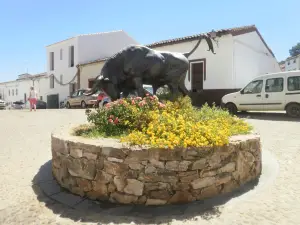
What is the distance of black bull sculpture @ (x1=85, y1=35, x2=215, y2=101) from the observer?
546 cm

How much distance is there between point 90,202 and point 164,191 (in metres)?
1.09

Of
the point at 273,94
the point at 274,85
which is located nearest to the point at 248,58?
the point at 274,85

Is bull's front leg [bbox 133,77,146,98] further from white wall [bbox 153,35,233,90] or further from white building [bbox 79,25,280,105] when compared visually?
white wall [bbox 153,35,233,90]

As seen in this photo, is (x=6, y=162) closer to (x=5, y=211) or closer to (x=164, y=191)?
(x=5, y=211)

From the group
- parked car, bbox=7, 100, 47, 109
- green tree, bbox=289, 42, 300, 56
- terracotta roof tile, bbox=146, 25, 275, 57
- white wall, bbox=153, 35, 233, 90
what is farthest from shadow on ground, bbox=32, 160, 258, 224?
green tree, bbox=289, 42, 300, 56

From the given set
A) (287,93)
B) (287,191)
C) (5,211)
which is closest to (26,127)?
(5,211)

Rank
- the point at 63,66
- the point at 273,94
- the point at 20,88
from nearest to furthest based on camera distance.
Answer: the point at 273,94
the point at 63,66
the point at 20,88

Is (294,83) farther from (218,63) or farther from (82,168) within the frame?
(82,168)

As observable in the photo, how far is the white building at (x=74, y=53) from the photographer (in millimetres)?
25406

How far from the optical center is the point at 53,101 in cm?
2852

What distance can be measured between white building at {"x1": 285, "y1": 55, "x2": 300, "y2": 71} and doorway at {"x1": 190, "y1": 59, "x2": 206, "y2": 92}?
30.8 meters

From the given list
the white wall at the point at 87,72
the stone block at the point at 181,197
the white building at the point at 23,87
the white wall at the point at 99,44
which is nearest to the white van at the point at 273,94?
the stone block at the point at 181,197

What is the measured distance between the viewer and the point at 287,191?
3.77m

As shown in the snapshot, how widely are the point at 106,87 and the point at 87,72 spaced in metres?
19.3
